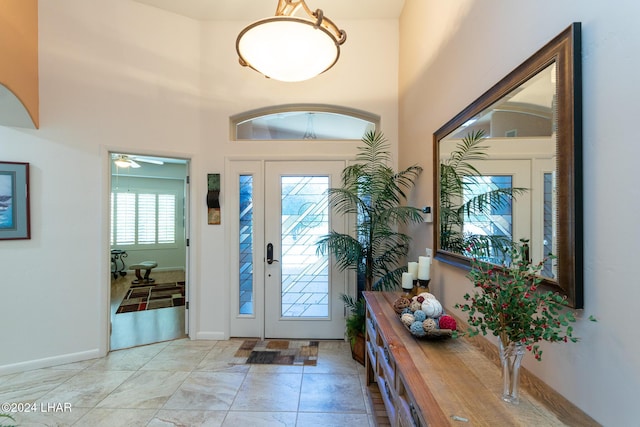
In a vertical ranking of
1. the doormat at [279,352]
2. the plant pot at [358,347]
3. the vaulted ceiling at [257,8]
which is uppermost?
the vaulted ceiling at [257,8]

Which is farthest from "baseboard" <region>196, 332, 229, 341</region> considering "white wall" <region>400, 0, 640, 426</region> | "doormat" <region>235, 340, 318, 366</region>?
"white wall" <region>400, 0, 640, 426</region>

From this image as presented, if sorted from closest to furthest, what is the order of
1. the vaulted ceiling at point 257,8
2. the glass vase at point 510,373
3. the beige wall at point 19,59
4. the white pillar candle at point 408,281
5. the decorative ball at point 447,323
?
the glass vase at point 510,373 < the decorative ball at point 447,323 < the white pillar candle at point 408,281 < the beige wall at point 19,59 < the vaulted ceiling at point 257,8

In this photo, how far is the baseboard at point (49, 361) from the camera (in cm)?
260

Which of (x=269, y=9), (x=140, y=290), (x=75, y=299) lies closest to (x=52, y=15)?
(x=269, y=9)

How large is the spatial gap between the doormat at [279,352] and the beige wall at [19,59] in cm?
308

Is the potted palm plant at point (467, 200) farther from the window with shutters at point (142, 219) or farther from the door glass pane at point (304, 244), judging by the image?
the window with shutters at point (142, 219)

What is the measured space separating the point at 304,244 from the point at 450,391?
2460mm

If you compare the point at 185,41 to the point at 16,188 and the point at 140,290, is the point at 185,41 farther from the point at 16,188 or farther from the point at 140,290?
the point at 140,290

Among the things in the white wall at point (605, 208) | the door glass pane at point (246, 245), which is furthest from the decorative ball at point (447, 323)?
the door glass pane at point (246, 245)

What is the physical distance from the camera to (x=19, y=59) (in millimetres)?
2432

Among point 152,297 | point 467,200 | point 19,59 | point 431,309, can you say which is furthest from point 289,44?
point 152,297

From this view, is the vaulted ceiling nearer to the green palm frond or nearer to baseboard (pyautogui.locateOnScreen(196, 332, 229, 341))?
the green palm frond

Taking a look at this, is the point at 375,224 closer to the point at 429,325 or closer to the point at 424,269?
the point at 424,269

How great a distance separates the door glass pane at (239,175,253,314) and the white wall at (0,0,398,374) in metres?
0.20
